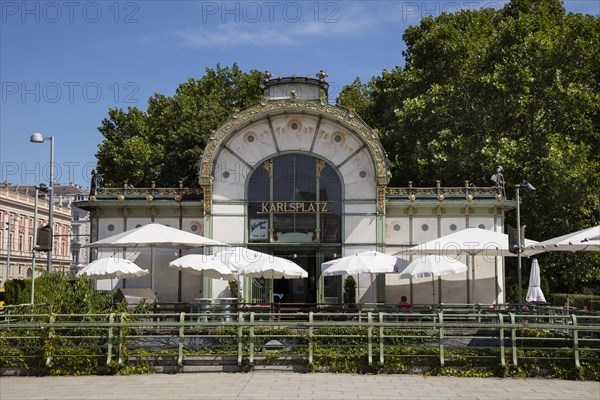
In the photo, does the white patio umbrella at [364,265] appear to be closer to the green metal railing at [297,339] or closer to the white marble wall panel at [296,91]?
the green metal railing at [297,339]

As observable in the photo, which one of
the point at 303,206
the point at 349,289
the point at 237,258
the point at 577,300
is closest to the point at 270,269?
the point at 237,258

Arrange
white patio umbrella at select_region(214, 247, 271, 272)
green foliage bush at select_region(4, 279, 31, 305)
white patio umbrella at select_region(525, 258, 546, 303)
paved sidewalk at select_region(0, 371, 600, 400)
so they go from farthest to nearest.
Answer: green foliage bush at select_region(4, 279, 31, 305), white patio umbrella at select_region(525, 258, 546, 303), white patio umbrella at select_region(214, 247, 271, 272), paved sidewalk at select_region(0, 371, 600, 400)

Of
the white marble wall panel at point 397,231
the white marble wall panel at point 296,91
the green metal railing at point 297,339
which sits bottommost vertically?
the green metal railing at point 297,339

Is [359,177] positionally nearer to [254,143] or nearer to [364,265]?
[254,143]

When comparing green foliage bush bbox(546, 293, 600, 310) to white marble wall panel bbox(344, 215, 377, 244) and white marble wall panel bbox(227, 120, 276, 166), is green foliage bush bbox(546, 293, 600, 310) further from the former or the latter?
white marble wall panel bbox(227, 120, 276, 166)

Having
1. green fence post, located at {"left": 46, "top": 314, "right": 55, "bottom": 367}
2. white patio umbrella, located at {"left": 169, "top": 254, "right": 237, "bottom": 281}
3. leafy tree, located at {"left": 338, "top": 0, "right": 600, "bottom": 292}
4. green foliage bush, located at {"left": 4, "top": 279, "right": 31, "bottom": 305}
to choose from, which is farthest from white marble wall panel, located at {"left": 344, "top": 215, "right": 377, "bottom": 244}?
green fence post, located at {"left": 46, "top": 314, "right": 55, "bottom": 367}

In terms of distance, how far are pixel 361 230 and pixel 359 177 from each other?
2.15 m

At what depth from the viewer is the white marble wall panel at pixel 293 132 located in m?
30.5

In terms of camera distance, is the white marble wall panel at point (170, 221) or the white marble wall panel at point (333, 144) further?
the white marble wall panel at point (333, 144)

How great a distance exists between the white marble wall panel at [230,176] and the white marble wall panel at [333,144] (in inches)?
123

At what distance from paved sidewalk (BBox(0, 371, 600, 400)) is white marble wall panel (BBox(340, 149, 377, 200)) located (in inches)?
565

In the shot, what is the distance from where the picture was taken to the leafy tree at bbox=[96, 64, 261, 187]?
46.1 meters

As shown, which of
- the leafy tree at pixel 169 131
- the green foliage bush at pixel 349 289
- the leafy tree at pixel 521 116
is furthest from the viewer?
the leafy tree at pixel 169 131

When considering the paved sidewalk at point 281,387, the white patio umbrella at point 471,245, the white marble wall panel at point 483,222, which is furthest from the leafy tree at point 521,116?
the paved sidewalk at point 281,387
